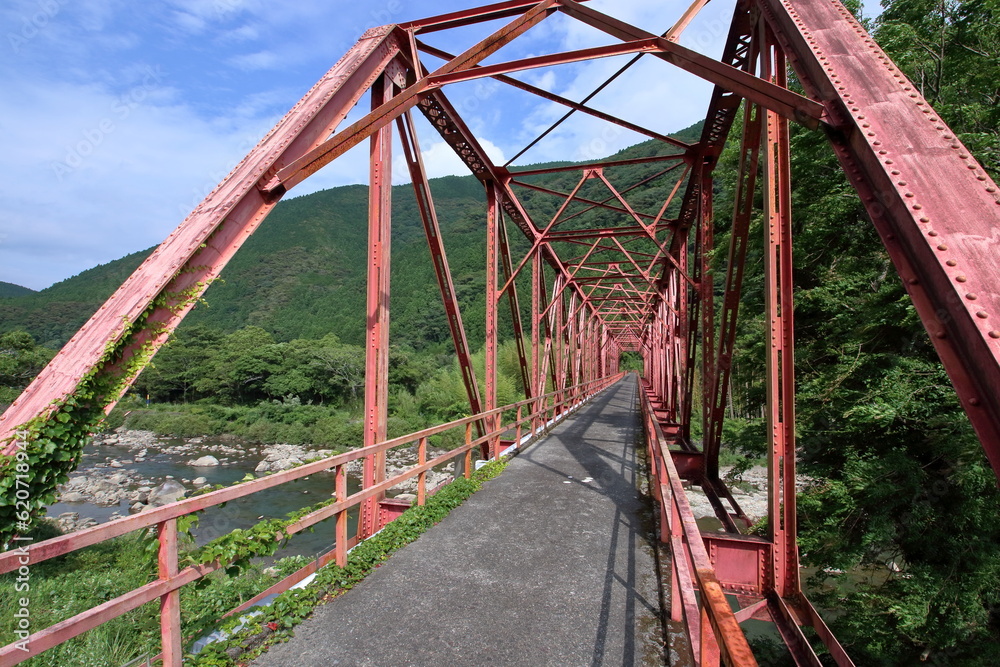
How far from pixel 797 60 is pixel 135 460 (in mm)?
37837

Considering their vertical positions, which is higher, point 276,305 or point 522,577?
point 276,305

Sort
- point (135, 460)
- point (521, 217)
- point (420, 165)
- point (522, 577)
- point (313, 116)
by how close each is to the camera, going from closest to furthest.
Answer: point (522, 577), point (313, 116), point (420, 165), point (521, 217), point (135, 460)

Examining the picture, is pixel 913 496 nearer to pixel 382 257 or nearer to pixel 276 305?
pixel 382 257

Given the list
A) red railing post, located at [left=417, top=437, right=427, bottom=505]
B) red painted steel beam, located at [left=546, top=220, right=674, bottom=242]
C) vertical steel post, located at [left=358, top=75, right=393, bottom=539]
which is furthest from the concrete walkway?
red painted steel beam, located at [left=546, top=220, right=674, bottom=242]

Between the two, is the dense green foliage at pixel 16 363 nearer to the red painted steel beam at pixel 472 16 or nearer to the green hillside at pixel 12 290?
the red painted steel beam at pixel 472 16

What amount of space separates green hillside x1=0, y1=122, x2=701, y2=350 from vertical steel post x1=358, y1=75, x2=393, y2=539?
59.3 m

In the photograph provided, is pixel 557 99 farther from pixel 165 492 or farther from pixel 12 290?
pixel 12 290

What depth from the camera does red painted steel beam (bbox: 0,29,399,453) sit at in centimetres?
294

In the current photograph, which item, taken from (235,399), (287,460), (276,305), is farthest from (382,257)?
(276,305)

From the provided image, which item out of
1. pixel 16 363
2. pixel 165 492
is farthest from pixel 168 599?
pixel 16 363

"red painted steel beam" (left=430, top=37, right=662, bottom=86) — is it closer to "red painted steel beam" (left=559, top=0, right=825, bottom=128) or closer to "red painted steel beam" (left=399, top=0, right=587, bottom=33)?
"red painted steel beam" (left=559, top=0, right=825, bottom=128)

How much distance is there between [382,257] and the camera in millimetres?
5426

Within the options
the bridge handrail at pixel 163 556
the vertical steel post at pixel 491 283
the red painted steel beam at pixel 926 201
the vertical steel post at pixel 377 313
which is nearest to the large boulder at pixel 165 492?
the vertical steel post at pixel 491 283

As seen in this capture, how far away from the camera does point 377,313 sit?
5.35 metres
